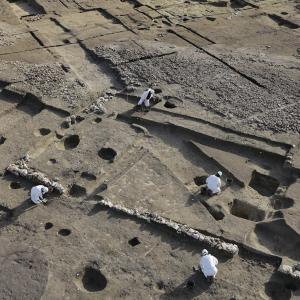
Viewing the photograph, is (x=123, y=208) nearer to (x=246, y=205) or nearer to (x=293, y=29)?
(x=246, y=205)

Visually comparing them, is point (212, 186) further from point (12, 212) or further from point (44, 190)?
point (12, 212)

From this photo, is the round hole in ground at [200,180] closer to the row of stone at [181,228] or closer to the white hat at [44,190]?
the row of stone at [181,228]

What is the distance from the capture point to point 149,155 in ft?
23.6

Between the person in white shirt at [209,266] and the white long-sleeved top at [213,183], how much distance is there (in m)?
1.23

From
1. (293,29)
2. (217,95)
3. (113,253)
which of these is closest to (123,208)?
(113,253)

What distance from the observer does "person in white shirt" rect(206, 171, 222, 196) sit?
6441 mm

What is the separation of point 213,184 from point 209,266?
139 centimetres

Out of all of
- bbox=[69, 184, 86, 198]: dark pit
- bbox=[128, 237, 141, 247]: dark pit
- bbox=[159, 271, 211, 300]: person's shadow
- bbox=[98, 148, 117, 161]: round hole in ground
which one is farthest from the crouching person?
bbox=[69, 184, 86, 198]: dark pit

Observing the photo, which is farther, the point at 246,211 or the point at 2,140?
the point at 2,140

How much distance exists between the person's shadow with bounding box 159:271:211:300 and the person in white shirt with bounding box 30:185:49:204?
2.09 meters

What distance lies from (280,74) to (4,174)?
5071mm

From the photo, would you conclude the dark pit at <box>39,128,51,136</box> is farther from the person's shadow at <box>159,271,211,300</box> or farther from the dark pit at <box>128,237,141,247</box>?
the person's shadow at <box>159,271,211,300</box>

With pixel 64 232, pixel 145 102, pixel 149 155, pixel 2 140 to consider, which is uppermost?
pixel 145 102

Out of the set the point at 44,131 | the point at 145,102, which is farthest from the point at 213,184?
the point at 44,131
